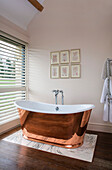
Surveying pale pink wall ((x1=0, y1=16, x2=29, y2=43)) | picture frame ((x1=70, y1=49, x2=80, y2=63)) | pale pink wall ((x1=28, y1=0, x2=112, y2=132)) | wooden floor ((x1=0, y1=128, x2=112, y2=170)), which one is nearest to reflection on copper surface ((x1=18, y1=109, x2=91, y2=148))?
wooden floor ((x1=0, y1=128, x2=112, y2=170))

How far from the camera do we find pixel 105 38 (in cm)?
295

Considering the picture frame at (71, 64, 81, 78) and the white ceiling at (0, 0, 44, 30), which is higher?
the white ceiling at (0, 0, 44, 30)

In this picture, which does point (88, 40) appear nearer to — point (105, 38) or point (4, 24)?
point (105, 38)

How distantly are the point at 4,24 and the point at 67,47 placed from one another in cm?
154

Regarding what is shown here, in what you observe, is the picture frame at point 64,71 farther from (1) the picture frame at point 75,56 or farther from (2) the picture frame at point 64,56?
(1) the picture frame at point 75,56

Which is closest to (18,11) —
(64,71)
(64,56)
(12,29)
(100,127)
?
(12,29)

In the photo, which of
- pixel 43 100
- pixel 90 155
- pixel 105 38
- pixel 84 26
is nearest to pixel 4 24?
pixel 84 26

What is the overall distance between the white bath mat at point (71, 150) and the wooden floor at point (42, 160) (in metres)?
0.08

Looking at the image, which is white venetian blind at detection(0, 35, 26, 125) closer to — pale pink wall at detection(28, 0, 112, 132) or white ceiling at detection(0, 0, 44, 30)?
pale pink wall at detection(28, 0, 112, 132)

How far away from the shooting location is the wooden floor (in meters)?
1.75

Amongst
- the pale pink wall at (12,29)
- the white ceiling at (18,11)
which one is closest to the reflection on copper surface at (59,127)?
the pale pink wall at (12,29)

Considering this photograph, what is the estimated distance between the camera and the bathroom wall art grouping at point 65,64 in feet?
10.6

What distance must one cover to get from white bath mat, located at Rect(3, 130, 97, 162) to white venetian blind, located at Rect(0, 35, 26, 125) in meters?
0.63

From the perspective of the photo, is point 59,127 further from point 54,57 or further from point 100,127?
point 54,57
